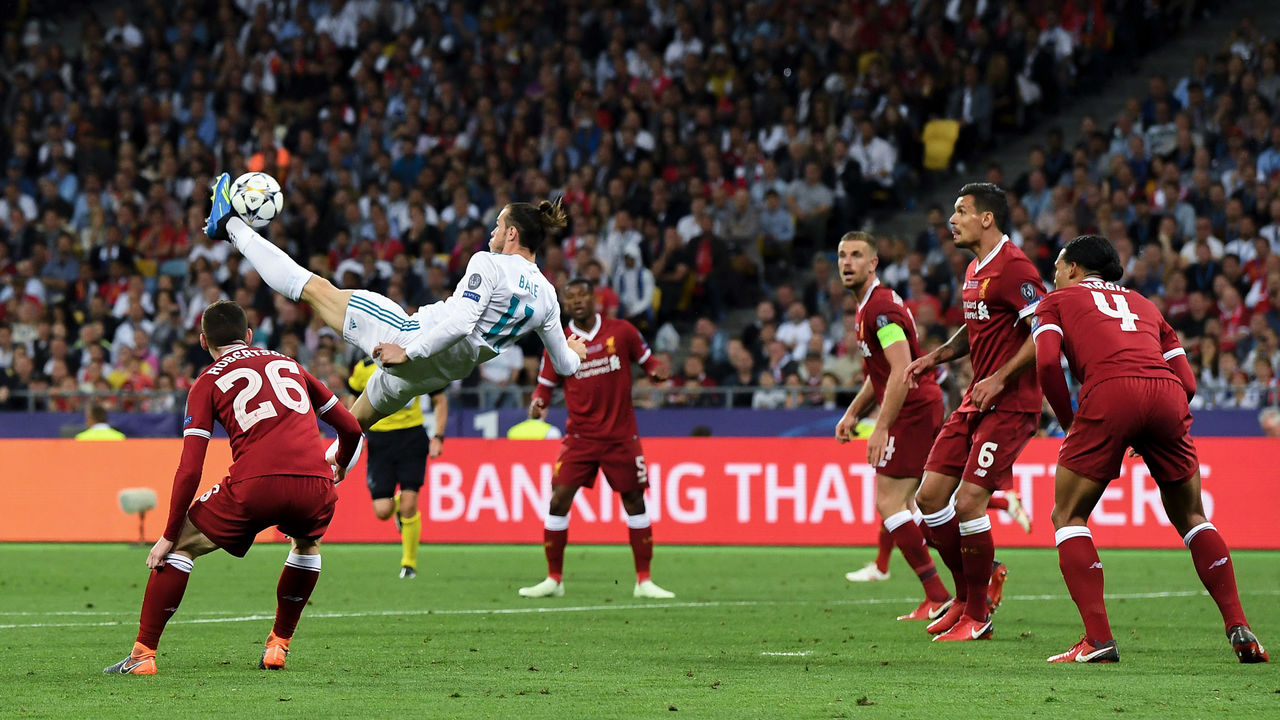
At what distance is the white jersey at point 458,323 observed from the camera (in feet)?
29.7

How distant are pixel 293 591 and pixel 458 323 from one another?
1.75 m

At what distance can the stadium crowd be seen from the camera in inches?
802

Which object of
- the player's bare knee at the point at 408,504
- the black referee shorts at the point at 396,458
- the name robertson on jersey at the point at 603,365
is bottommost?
the player's bare knee at the point at 408,504

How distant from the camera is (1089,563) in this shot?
818 cm

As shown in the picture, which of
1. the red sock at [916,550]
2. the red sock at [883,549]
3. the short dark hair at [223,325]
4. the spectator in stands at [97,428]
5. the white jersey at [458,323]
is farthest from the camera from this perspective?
the spectator in stands at [97,428]

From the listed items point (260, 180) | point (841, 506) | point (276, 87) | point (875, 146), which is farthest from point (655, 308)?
point (260, 180)

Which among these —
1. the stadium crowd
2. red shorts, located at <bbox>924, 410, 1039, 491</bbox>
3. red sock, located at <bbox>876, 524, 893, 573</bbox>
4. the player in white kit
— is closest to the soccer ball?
the player in white kit

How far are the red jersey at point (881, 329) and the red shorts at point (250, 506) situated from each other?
12.8 ft

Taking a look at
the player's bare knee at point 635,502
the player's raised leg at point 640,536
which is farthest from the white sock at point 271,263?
the player's bare knee at point 635,502

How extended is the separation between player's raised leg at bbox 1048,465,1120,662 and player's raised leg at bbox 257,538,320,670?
11.9ft

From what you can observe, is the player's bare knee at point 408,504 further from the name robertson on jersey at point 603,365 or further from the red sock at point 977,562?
the red sock at point 977,562

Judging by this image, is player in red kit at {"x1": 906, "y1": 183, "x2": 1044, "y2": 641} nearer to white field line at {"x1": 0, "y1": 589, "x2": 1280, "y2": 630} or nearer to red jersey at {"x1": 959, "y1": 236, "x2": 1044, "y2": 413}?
red jersey at {"x1": 959, "y1": 236, "x2": 1044, "y2": 413}

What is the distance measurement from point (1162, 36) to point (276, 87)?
48.0 feet

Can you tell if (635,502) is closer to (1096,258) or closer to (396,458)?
(396,458)
